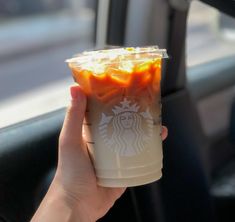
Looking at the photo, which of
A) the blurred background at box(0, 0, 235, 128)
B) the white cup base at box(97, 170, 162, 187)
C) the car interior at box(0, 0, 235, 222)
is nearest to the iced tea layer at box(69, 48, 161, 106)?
the white cup base at box(97, 170, 162, 187)

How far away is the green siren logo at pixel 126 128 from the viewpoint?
0.97 meters

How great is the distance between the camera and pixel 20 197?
1.33m

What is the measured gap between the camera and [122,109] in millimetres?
964

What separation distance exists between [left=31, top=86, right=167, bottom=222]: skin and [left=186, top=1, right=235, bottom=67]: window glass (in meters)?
1.02

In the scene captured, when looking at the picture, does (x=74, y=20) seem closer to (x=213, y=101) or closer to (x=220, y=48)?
(x=220, y=48)

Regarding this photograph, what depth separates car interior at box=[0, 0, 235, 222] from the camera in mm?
1438

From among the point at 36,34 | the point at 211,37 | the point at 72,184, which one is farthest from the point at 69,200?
the point at 36,34

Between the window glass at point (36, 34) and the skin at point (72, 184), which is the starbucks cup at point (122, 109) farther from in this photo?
the window glass at point (36, 34)

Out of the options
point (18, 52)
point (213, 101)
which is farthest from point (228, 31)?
point (18, 52)

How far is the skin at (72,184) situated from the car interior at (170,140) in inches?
11.9

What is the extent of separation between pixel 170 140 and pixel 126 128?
843 mm

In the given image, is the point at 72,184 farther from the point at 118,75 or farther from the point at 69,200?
the point at 118,75

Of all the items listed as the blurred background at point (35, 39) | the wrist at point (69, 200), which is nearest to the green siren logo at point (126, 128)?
the wrist at point (69, 200)

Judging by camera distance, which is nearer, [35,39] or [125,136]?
[125,136]
